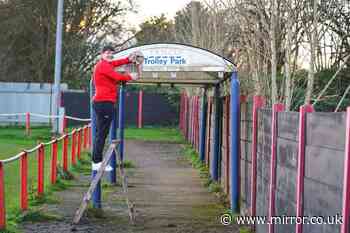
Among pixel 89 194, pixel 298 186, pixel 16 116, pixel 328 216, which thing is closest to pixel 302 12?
pixel 89 194

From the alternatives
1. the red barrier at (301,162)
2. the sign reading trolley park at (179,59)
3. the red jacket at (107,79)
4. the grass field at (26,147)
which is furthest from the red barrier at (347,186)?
the sign reading trolley park at (179,59)

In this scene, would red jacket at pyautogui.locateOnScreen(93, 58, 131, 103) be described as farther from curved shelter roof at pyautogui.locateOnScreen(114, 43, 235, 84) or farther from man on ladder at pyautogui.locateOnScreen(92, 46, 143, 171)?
curved shelter roof at pyautogui.locateOnScreen(114, 43, 235, 84)

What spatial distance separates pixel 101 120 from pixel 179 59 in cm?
300

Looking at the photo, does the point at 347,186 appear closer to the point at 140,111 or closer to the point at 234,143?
the point at 234,143

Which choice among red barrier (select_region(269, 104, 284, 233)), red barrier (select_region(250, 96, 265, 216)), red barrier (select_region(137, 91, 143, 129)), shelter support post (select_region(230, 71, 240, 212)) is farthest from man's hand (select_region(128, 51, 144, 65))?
red barrier (select_region(137, 91, 143, 129))

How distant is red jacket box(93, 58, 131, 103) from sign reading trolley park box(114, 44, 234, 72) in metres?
2.47

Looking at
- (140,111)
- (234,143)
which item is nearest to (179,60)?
(234,143)

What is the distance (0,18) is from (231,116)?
107ft

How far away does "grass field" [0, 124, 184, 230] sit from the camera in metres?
14.2

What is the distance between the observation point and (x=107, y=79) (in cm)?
1135

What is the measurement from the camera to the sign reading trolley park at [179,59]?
13945mm

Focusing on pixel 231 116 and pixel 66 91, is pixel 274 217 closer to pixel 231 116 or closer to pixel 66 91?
pixel 231 116

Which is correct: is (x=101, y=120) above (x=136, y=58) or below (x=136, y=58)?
below

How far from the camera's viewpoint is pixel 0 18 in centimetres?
4397
